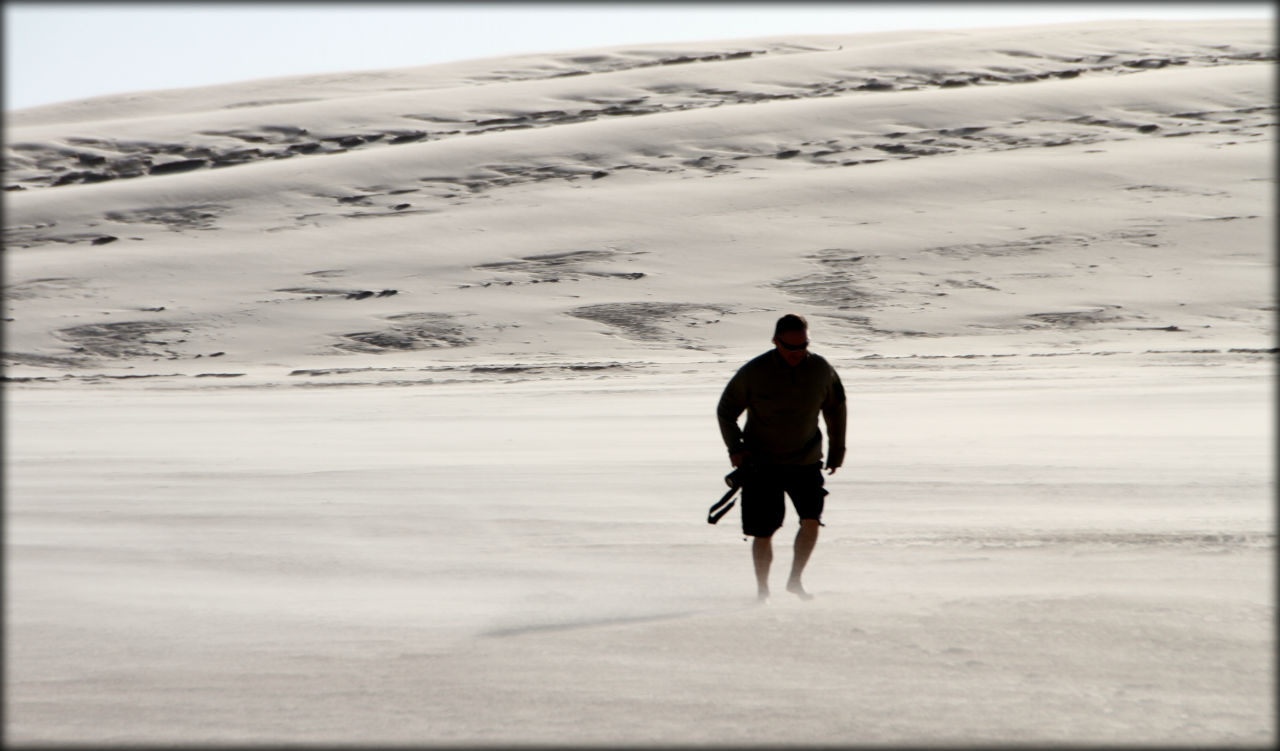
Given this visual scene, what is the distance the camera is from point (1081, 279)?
18.6m

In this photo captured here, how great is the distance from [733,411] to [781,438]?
210 millimetres

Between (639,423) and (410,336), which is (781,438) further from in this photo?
(410,336)

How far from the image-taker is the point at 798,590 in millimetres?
5098

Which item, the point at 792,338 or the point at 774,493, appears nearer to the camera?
the point at 792,338

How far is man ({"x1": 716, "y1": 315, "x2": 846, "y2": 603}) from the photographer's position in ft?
16.6

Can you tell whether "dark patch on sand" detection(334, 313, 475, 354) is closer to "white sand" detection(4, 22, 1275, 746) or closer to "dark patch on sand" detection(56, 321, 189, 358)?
"white sand" detection(4, 22, 1275, 746)

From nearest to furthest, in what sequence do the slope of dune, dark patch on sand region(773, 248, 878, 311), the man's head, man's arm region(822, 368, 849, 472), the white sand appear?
1. the white sand
2. the man's head
3. man's arm region(822, 368, 849, 472)
4. the slope of dune
5. dark patch on sand region(773, 248, 878, 311)

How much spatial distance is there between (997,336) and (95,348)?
11189 millimetres

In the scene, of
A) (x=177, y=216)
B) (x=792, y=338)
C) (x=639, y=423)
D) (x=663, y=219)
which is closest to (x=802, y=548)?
(x=792, y=338)

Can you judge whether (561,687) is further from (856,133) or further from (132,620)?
(856,133)

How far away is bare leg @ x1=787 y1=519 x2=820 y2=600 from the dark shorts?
0.03 m

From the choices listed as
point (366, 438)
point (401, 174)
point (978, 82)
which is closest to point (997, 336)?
point (366, 438)

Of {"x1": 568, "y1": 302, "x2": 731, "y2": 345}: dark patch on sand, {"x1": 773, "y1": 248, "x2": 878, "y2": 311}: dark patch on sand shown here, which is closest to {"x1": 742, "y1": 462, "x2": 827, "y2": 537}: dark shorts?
{"x1": 568, "y1": 302, "x2": 731, "y2": 345}: dark patch on sand

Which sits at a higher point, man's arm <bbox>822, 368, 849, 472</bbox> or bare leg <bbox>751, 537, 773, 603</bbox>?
man's arm <bbox>822, 368, 849, 472</bbox>
